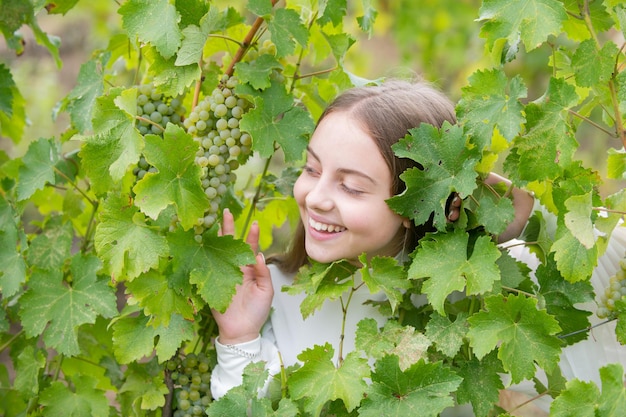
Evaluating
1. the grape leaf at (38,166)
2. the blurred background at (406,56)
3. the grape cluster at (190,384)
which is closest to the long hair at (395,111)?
the grape cluster at (190,384)

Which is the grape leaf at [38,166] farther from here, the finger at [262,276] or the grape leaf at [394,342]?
the grape leaf at [394,342]

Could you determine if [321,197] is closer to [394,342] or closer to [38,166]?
[394,342]

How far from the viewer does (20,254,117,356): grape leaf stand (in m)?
1.72

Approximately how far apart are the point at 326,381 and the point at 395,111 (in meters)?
0.61

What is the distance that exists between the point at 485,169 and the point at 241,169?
203 cm

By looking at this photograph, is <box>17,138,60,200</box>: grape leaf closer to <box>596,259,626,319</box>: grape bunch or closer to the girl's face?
the girl's face

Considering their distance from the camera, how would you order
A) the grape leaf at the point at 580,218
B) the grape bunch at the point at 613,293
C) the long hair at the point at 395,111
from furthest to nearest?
the long hair at the point at 395,111, the grape bunch at the point at 613,293, the grape leaf at the point at 580,218

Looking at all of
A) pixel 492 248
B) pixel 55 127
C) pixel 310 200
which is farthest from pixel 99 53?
pixel 55 127

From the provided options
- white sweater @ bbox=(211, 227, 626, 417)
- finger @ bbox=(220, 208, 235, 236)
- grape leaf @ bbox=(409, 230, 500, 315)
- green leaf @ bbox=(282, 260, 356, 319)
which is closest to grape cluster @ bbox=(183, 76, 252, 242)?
finger @ bbox=(220, 208, 235, 236)

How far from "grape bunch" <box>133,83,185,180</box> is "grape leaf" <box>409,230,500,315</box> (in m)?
0.61

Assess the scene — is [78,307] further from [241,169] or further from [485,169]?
[241,169]

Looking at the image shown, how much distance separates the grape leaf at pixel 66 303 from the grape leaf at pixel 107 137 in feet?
0.90

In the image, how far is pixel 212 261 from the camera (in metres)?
1.59

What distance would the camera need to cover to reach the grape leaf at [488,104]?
4.82 feet
